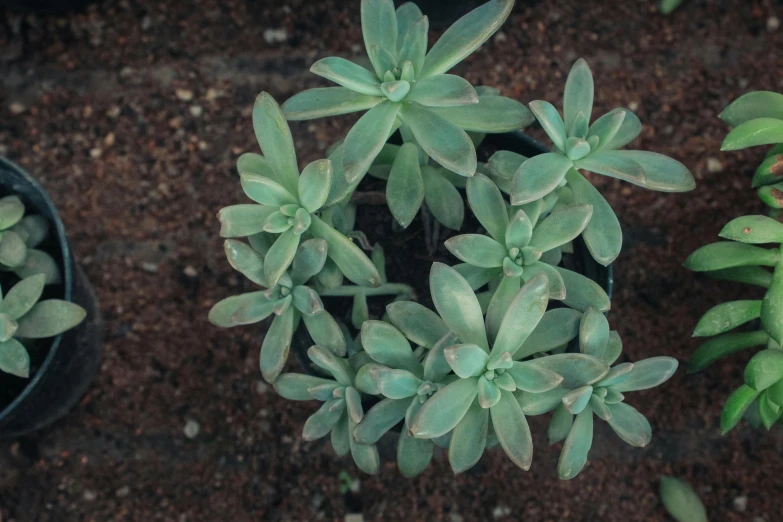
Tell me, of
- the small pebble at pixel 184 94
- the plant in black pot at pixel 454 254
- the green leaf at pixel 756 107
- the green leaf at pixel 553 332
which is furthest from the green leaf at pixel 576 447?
the small pebble at pixel 184 94

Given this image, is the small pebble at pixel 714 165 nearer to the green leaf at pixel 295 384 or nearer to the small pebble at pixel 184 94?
the green leaf at pixel 295 384

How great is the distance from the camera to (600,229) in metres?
1.12

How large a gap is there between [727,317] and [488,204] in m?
0.57

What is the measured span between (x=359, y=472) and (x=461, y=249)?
2.81 feet

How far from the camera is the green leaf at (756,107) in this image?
4.31 ft

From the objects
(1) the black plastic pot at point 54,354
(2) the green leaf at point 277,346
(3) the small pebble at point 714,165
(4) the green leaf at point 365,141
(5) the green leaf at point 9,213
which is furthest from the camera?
(3) the small pebble at point 714,165

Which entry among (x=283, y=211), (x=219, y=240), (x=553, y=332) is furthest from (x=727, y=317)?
(x=219, y=240)

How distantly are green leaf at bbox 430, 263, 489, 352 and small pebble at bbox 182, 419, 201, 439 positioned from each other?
94 cm

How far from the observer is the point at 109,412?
1.74m

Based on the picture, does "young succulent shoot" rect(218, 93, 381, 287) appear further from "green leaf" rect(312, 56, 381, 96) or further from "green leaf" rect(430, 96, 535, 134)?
"green leaf" rect(430, 96, 535, 134)

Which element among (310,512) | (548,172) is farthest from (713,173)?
(310,512)

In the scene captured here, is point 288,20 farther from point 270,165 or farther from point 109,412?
point 109,412

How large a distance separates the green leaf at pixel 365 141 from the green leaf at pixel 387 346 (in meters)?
0.22

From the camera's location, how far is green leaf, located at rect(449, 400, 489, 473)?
1.04 meters
